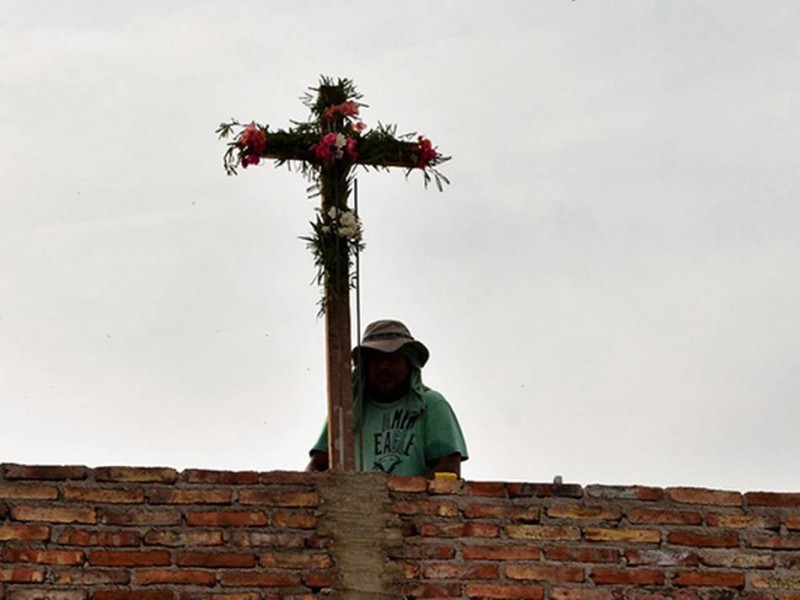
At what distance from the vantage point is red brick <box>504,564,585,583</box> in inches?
248

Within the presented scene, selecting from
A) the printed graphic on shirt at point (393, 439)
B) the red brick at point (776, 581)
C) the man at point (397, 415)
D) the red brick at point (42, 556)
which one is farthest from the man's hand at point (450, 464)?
the red brick at point (42, 556)

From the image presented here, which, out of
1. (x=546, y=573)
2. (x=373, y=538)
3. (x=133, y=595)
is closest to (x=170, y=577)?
(x=133, y=595)

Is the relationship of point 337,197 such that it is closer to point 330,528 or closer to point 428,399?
point 428,399

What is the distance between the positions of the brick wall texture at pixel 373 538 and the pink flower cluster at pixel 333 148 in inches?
66.4

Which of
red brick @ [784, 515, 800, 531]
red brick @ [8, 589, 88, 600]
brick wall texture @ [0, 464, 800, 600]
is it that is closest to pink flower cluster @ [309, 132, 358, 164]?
brick wall texture @ [0, 464, 800, 600]

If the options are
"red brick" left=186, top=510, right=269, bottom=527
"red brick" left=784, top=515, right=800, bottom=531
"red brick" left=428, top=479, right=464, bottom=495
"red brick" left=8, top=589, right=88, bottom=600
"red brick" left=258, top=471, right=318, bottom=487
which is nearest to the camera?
"red brick" left=8, top=589, right=88, bottom=600

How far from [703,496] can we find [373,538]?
134cm

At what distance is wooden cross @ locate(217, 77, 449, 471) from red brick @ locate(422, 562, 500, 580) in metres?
0.96

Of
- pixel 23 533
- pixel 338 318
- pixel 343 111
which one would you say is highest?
pixel 343 111

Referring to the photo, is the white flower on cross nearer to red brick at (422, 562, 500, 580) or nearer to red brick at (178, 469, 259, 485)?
red brick at (178, 469, 259, 485)

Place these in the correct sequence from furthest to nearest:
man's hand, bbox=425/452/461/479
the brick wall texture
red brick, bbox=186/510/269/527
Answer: man's hand, bbox=425/452/461/479, red brick, bbox=186/510/269/527, the brick wall texture

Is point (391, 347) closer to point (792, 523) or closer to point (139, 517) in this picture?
point (139, 517)

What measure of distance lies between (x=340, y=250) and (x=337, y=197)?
29 cm

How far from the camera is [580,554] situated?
6.38 meters
